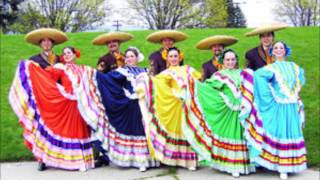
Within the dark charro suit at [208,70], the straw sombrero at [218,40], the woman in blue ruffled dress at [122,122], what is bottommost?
the woman in blue ruffled dress at [122,122]

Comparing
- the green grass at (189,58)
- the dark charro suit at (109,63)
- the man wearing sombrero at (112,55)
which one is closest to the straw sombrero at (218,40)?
the man wearing sombrero at (112,55)

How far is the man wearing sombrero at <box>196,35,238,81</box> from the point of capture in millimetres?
7219

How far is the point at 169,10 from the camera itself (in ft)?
18.9

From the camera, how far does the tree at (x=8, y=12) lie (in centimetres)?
3206

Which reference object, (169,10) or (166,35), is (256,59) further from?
(169,10)

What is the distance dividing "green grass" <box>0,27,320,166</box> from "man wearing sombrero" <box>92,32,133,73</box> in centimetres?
196

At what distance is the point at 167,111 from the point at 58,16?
1146 cm

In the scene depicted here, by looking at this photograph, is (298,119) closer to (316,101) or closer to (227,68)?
(227,68)

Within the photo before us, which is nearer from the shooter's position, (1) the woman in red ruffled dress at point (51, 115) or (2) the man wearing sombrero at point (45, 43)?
(1) the woman in red ruffled dress at point (51, 115)

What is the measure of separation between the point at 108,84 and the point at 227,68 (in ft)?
5.33

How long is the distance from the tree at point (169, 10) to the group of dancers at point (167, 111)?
24.4 inches

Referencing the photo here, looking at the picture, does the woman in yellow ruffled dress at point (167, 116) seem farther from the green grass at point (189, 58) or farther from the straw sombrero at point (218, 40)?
the green grass at point (189, 58)

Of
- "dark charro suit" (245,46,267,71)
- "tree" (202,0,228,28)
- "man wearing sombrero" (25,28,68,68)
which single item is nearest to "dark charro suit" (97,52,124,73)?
"man wearing sombrero" (25,28,68,68)

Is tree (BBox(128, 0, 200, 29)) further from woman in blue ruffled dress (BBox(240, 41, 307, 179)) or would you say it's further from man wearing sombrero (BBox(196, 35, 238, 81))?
woman in blue ruffled dress (BBox(240, 41, 307, 179))
